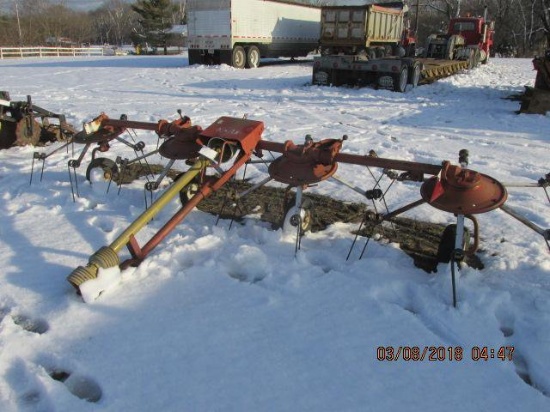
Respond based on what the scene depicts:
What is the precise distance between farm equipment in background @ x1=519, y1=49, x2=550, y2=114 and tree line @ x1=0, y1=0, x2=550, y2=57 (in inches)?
524

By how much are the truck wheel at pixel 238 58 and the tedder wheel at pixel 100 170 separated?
16.9 m

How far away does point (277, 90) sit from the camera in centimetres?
1370

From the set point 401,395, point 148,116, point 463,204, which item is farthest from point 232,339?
point 148,116

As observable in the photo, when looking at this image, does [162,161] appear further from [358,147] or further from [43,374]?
[43,374]

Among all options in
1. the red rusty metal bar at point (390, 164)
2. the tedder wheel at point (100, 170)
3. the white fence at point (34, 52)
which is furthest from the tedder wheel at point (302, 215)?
the white fence at point (34, 52)

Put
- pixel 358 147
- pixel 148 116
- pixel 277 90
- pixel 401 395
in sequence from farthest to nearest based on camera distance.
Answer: pixel 277 90, pixel 148 116, pixel 358 147, pixel 401 395

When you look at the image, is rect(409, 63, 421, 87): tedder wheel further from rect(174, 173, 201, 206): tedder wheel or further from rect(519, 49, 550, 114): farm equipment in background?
rect(174, 173, 201, 206): tedder wheel

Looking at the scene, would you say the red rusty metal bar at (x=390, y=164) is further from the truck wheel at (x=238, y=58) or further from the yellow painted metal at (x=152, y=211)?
the truck wheel at (x=238, y=58)

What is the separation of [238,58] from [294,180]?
18992 mm

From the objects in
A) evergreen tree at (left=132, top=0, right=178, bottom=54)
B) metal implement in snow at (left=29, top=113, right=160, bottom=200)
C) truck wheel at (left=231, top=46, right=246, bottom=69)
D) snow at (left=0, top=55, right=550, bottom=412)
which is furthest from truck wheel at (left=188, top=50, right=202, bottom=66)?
evergreen tree at (left=132, top=0, right=178, bottom=54)

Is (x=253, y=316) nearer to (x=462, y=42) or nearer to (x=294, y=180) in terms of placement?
(x=294, y=180)

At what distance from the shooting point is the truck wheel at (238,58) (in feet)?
68.4

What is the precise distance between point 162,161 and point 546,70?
8.59 meters

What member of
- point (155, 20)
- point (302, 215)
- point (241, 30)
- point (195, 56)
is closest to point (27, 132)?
point (302, 215)
